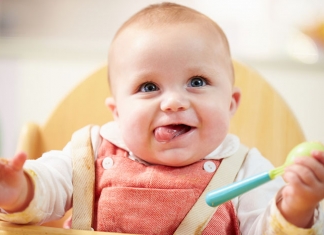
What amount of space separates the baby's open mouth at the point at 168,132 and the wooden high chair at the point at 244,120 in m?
0.35

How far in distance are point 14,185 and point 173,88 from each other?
0.89 feet

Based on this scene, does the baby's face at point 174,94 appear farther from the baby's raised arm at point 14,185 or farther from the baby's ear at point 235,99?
the baby's raised arm at point 14,185

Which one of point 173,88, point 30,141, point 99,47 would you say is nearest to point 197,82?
point 173,88

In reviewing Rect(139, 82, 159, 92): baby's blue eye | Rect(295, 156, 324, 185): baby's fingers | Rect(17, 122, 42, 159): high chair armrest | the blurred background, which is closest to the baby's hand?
Rect(295, 156, 324, 185): baby's fingers

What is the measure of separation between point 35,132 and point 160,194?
0.42m

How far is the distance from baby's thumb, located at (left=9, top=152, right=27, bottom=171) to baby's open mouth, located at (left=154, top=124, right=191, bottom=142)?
215 millimetres

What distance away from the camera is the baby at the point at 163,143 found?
2.36 ft

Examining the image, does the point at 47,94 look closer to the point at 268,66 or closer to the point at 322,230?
the point at 268,66

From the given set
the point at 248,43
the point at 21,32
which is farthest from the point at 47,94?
the point at 248,43

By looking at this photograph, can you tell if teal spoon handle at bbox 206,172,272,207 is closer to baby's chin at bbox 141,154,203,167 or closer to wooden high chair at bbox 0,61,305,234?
baby's chin at bbox 141,154,203,167

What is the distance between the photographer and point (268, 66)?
1.97 meters

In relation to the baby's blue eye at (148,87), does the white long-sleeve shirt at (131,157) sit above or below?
below

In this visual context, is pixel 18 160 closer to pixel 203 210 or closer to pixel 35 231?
pixel 35 231

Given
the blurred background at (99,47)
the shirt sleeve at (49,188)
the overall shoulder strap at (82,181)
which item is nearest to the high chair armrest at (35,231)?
the shirt sleeve at (49,188)
